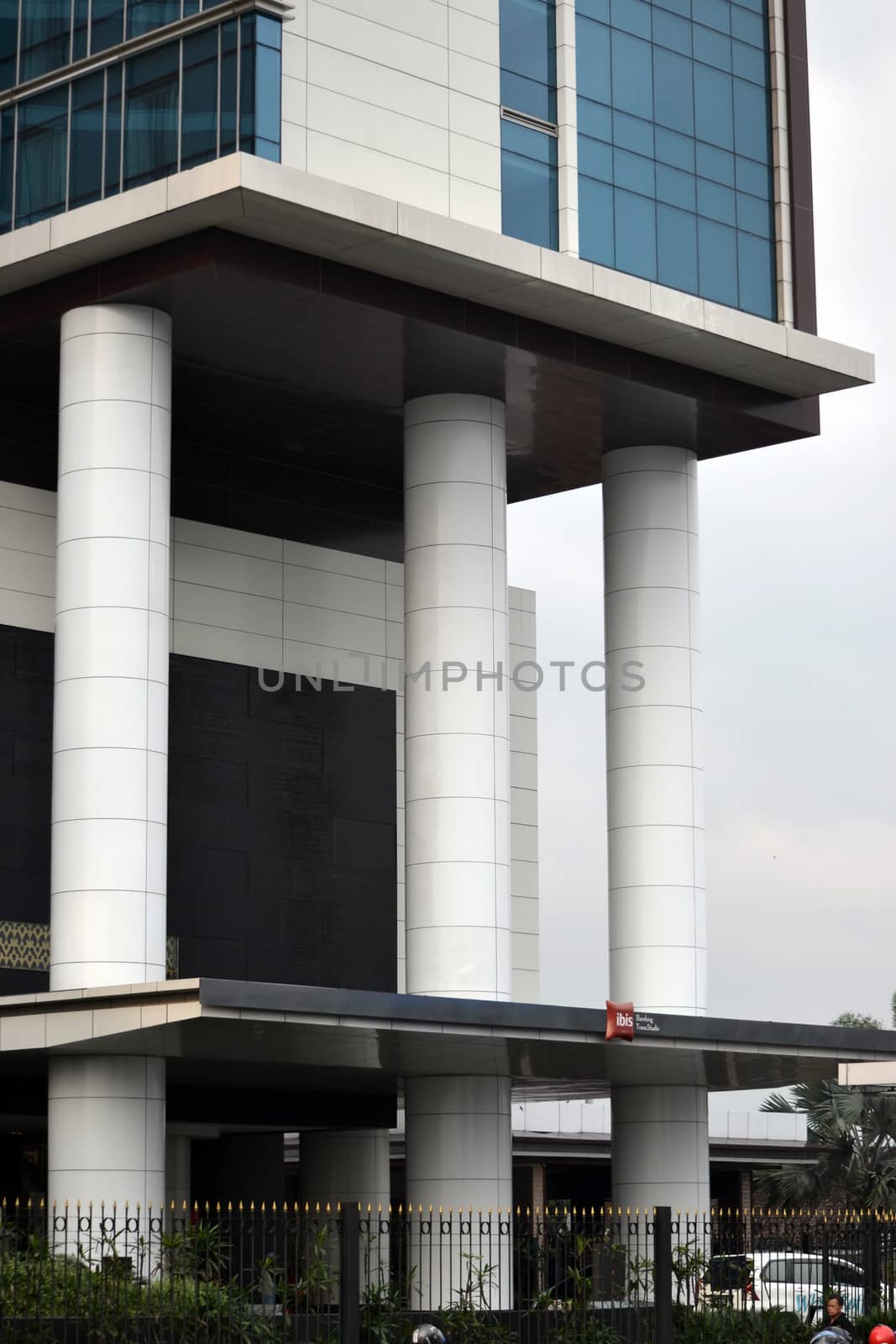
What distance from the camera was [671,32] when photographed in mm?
41219

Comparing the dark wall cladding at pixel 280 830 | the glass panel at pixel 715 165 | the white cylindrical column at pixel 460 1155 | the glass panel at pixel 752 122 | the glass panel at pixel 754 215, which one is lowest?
the white cylindrical column at pixel 460 1155

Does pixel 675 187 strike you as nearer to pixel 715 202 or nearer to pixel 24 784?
pixel 715 202

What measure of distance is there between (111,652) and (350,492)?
12065 millimetres

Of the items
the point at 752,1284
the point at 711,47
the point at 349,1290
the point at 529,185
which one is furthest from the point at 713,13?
the point at 349,1290

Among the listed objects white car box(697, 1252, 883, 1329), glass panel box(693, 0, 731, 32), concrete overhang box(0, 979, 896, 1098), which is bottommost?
white car box(697, 1252, 883, 1329)

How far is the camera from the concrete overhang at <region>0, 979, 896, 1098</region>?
30516mm

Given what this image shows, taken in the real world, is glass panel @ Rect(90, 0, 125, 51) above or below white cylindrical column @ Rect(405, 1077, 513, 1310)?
above

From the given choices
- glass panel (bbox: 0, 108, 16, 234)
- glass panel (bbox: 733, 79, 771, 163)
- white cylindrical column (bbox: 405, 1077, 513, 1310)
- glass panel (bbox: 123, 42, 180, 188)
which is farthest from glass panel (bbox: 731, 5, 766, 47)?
white cylindrical column (bbox: 405, 1077, 513, 1310)

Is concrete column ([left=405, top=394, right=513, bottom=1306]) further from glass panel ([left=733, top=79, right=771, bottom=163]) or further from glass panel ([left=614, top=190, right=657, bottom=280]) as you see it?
glass panel ([left=733, top=79, right=771, bottom=163])

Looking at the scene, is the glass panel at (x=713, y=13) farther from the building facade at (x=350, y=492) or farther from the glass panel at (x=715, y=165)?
the glass panel at (x=715, y=165)

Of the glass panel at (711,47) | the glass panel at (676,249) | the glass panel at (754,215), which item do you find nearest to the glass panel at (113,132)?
the glass panel at (676,249)

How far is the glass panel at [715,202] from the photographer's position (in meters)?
40.8

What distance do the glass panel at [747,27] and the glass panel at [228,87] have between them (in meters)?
11.9

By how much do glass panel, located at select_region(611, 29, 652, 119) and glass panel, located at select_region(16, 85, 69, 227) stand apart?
10148 mm
